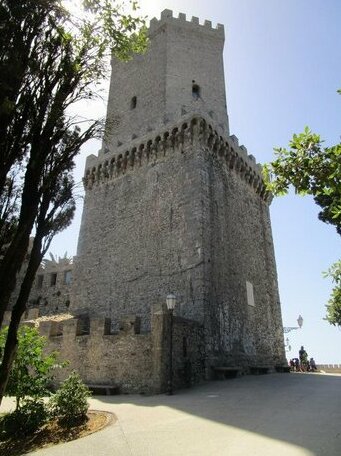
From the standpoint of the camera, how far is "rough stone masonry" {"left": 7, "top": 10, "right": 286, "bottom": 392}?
43.4 ft

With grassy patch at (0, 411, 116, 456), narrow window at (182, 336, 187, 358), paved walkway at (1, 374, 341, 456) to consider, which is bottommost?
grassy patch at (0, 411, 116, 456)

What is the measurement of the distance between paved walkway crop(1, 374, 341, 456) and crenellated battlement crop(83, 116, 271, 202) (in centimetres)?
1199

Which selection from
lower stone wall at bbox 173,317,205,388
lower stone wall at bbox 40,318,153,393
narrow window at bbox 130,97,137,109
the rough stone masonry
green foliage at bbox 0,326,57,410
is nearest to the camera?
green foliage at bbox 0,326,57,410

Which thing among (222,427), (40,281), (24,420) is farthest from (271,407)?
(40,281)

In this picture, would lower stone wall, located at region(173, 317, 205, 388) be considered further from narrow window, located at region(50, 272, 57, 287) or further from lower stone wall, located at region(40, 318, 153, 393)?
narrow window, located at region(50, 272, 57, 287)

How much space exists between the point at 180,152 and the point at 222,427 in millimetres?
13750

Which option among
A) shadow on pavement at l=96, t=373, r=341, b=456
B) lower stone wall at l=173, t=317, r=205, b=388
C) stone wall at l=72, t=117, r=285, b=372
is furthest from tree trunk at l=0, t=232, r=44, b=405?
stone wall at l=72, t=117, r=285, b=372

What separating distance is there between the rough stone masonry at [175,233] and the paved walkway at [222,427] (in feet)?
8.94

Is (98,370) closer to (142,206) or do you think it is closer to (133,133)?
(142,206)

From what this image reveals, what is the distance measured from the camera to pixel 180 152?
1811 cm

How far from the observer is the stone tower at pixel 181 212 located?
15695mm

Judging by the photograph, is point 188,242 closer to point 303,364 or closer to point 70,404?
point 70,404

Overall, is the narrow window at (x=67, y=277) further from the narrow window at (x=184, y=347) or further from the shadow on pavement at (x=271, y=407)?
the shadow on pavement at (x=271, y=407)

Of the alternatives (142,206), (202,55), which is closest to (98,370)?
(142,206)
